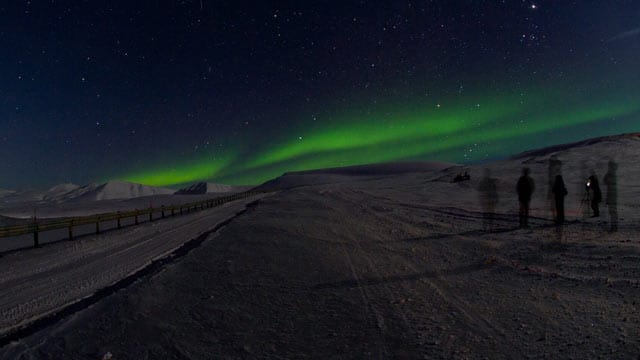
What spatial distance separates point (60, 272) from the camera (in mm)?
10883

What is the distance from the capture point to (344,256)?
9.62 m

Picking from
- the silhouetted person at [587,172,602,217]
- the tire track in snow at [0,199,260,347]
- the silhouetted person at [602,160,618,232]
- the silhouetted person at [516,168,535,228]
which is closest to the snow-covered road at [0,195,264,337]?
the tire track in snow at [0,199,260,347]

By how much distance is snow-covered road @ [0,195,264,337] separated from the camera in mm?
7095

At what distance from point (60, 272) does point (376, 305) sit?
9.79 metres

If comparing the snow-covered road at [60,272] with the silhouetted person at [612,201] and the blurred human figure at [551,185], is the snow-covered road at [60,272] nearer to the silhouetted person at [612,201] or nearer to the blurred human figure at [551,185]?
the silhouetted person at [612,201]

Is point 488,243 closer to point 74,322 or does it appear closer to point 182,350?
point 182,350

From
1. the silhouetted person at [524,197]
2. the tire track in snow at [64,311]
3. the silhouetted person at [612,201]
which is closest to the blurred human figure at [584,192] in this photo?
the silhouetted person at [612,201]

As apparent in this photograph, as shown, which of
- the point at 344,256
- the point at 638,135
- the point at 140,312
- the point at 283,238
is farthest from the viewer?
the point at 638,135

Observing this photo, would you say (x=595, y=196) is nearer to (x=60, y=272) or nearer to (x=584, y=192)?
(x=584, y=192)

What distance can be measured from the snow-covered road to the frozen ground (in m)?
0.89

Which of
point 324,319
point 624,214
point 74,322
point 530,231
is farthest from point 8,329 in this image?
point 624,214

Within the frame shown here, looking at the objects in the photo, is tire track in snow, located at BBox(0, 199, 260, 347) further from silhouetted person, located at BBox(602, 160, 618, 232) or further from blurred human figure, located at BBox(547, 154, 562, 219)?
blurred human figure, located at BBox(547, 154, 562, 219)

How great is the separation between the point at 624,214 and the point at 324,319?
15.3 metres

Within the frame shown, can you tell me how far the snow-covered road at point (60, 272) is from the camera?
279 inches
